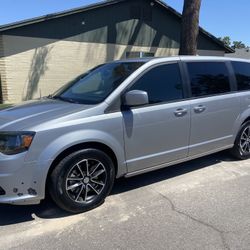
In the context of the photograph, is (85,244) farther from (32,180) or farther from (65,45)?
(65,45)

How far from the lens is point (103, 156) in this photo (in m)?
4.12

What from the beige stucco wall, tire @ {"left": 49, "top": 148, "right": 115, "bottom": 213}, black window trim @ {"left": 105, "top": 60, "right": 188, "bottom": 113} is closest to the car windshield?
black window trim @ {"left": 105, "top": 60, "right": 188, "bottom": 113}

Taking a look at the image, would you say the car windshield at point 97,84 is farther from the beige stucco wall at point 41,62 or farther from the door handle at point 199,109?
the beige stucco wall at point 41,62

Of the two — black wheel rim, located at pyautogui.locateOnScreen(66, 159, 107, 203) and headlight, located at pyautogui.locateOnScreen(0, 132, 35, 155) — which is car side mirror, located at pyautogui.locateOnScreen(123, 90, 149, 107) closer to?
black wheel rim, located at pyautogui.locateOnScreen(66, 159, 107, 203)

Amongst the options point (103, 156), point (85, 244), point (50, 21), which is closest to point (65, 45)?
point (50, 21)

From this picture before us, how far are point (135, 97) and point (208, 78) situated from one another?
1.69 m

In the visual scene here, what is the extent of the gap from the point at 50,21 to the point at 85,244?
12.6 meters

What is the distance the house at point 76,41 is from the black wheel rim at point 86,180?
1073 centimetres

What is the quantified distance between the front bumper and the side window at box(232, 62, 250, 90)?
3.74 metres

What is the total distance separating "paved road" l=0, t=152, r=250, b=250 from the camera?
11.2 ft

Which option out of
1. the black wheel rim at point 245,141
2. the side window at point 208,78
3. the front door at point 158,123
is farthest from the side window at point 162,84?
the black wheel rim at point 245,141

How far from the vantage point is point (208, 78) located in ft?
17.7

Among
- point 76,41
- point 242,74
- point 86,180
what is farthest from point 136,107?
point 76,41

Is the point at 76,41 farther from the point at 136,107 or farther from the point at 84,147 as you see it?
the point at 84,147
